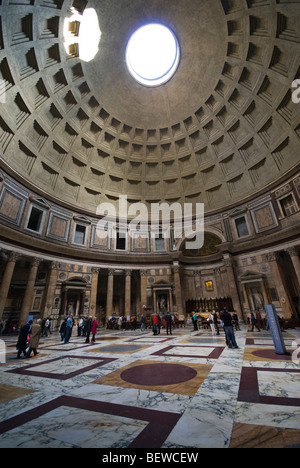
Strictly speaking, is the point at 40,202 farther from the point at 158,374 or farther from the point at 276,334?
the point at 276,334

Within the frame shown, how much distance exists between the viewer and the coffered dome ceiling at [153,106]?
18.1 metres

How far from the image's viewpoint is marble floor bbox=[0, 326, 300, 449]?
7.34ft

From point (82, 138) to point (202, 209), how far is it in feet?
58.8

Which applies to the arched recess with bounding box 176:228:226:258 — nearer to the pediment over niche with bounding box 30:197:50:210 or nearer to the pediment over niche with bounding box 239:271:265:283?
the pediment over niche with bounding box 239:271:265:283

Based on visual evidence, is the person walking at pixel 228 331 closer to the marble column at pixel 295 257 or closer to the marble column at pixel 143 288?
the marble column at pixel 295 257

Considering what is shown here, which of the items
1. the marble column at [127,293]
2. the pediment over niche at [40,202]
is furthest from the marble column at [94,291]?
the pediment over niche at [40,202]

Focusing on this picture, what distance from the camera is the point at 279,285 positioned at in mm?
18641

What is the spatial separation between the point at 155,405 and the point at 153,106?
30.5 metres

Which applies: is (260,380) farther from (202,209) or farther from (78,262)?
(202,209)

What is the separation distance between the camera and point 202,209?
27.2 metres

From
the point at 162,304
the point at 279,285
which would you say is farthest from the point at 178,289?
the point at 279,285

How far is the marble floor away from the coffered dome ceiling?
20.1 meters

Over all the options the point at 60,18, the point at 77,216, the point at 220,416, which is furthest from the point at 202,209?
the point at 220,416

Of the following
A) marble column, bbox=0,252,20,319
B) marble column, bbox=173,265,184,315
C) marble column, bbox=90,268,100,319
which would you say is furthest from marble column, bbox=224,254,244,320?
marble column, bbox=0,252,20,319
